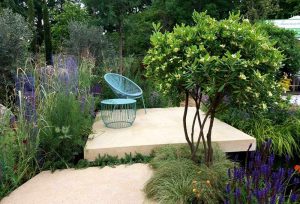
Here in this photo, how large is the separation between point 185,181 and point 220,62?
1026mm

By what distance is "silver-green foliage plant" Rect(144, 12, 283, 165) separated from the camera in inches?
88.0

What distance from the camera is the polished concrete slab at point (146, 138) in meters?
3.50

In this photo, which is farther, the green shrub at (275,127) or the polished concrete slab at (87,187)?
the green shrub at (275,127)

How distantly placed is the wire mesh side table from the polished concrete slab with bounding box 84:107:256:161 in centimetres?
13

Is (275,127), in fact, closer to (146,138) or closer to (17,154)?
(146,138)

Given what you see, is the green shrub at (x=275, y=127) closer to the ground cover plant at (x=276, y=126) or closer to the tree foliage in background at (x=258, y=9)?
the ground cover plant at (x=276, y=126)

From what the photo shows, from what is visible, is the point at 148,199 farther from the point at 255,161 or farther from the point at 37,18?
the point at 37,18

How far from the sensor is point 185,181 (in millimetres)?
2514

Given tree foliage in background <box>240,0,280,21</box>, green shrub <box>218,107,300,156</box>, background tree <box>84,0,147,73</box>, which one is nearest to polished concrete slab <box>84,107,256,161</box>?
green shrub <box>218,107,300,156</box>

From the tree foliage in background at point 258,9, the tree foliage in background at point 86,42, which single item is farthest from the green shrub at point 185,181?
the tree foliage in background at point 258,9

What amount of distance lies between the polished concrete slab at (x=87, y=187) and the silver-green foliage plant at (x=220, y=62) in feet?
3.06

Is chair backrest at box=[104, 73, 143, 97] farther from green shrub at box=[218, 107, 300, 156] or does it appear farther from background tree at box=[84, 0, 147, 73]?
background tree at box=[84, 0, 147, 73]

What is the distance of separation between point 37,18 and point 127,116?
18.4 metres

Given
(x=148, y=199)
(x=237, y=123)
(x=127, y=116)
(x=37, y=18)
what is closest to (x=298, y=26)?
(x=237, y=123)
